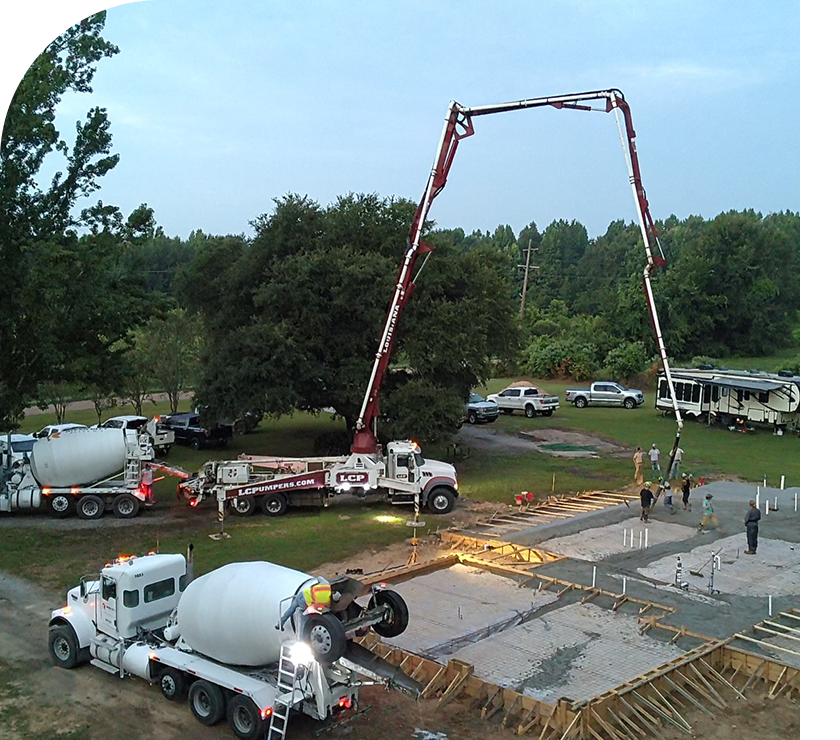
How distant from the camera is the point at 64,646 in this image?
13133 millimetres

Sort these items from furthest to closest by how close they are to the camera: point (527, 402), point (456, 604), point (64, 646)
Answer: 1. point (527, 402)
2. point (456, 604)
3. point (64, 646)

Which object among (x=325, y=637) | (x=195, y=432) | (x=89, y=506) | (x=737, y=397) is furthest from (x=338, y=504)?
(x=737, y=397)

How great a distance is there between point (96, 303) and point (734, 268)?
55.8 meters

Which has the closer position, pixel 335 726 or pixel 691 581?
pixel 335 726

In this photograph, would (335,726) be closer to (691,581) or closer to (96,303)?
(691,581)

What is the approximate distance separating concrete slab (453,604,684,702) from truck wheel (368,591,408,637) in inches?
74.0

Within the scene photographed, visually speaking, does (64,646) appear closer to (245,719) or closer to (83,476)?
(245,719)

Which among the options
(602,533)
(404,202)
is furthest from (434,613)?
(404,202)

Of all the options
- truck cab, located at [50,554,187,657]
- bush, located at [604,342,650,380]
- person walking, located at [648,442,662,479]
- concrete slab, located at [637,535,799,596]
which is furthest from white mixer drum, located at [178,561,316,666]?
bush, located at [604,342,650,380]

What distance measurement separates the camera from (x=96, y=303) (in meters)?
22.8

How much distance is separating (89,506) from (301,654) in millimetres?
14635

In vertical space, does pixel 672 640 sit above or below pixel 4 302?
below

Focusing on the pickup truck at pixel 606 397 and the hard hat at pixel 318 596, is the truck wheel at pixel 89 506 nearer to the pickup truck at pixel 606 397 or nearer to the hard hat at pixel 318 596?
the hard hat at pixel 318 596

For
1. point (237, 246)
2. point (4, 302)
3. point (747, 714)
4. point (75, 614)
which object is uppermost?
point (237, 246)
